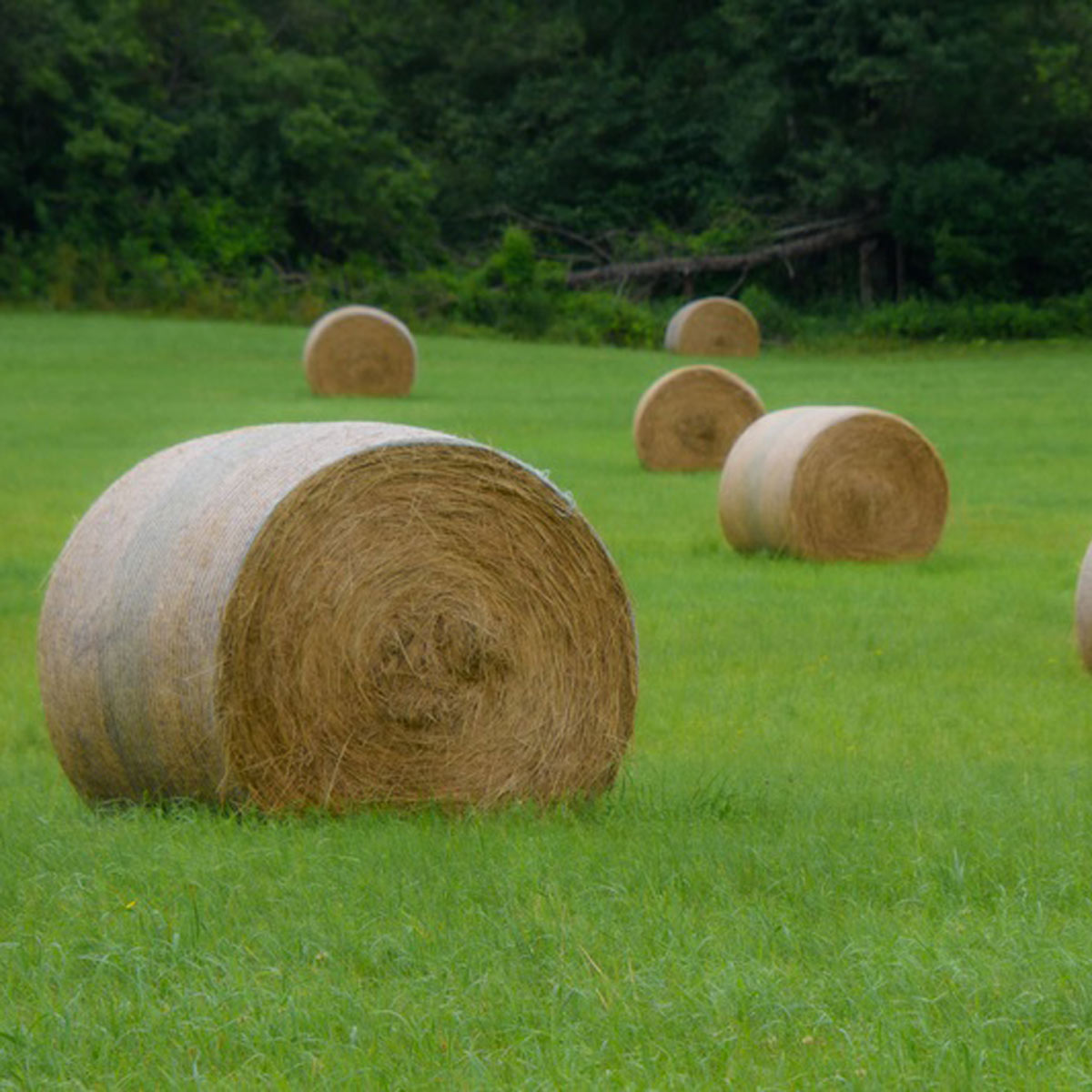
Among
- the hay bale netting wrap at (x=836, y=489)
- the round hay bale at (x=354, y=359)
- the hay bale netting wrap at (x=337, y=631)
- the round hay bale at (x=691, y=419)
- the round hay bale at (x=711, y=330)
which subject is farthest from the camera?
the round hay bale at (x=711, y=330)

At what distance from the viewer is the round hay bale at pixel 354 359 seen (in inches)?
1234

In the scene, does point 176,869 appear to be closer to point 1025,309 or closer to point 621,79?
point 1025,309

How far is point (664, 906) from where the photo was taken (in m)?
5.53

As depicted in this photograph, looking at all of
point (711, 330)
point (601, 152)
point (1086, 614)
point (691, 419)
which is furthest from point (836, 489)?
point (601, 152)

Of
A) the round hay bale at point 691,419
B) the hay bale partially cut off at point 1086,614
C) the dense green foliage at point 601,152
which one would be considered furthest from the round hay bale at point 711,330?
the hay bale partially cut off at point 1086,614

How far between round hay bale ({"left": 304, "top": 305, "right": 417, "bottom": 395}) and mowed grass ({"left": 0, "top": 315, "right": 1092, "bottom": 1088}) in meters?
19.9

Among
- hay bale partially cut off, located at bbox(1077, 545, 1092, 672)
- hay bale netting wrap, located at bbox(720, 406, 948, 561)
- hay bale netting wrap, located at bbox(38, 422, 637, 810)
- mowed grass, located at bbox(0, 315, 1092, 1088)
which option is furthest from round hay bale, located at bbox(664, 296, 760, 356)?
hay bale netting wrap, located at bbox(38, 422, 637, 810)

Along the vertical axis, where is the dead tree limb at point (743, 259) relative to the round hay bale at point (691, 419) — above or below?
above

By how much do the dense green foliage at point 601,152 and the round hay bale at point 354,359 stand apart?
52.4ft

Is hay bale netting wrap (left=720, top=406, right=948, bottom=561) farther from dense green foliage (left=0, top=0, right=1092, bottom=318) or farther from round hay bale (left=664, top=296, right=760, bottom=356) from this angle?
dense green foliage (left=0, top=0, right=1092, bottom=318)

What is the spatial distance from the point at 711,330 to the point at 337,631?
114ft

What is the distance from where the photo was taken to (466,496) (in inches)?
289

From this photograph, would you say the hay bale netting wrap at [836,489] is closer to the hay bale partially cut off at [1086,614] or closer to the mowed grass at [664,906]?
the mowed grass at [664,906]

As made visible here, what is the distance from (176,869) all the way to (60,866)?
435 millimetres
